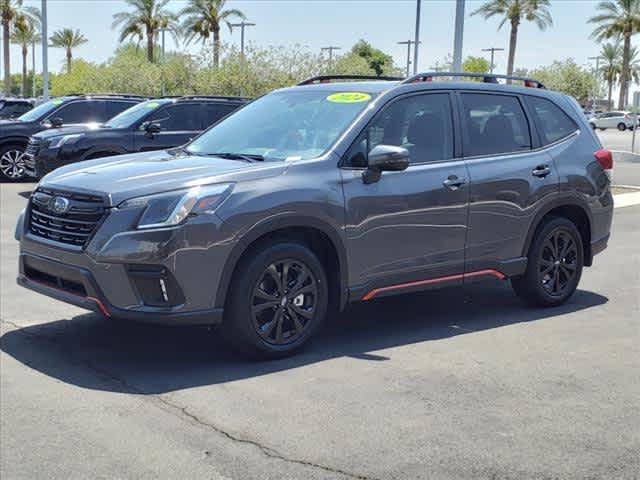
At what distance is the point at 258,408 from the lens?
4.98m

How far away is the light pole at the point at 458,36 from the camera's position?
17406mm

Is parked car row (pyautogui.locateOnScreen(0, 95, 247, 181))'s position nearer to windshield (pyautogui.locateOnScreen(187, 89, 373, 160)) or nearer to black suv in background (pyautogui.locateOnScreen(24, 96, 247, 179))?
black suv in background (pyautogui.locateOnScreen(24, 96, 247, 179))

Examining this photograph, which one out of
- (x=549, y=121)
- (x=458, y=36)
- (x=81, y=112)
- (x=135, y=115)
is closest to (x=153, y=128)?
(x=135, y=115)

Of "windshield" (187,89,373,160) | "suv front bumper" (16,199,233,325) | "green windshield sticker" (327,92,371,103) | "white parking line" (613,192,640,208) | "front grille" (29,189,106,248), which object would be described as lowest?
"white parking line" (613,192,640,208)

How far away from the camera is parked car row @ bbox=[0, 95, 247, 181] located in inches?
593

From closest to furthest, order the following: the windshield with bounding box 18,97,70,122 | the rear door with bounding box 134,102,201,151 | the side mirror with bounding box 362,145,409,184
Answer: the side mirror with bounding box 362,145,409,184
the rear door with bounding box 134,102,201,151
the windshield with bounding box 18,97,70,122

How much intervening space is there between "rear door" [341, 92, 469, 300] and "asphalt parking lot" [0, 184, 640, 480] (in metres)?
0.50

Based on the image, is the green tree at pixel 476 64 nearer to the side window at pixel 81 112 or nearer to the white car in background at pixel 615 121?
the white car in background at pixel 615 121

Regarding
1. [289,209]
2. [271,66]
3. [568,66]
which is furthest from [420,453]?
[568,66]

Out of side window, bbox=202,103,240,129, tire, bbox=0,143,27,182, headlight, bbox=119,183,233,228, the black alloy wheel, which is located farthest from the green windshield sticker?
tire, bbox=0,143,27,182

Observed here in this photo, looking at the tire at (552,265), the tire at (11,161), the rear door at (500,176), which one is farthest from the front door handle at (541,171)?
the tire at (11,161)

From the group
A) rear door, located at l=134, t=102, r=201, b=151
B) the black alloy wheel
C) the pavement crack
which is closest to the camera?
the pavement crack

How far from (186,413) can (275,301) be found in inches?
41.7

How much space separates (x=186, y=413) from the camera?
489 cm
